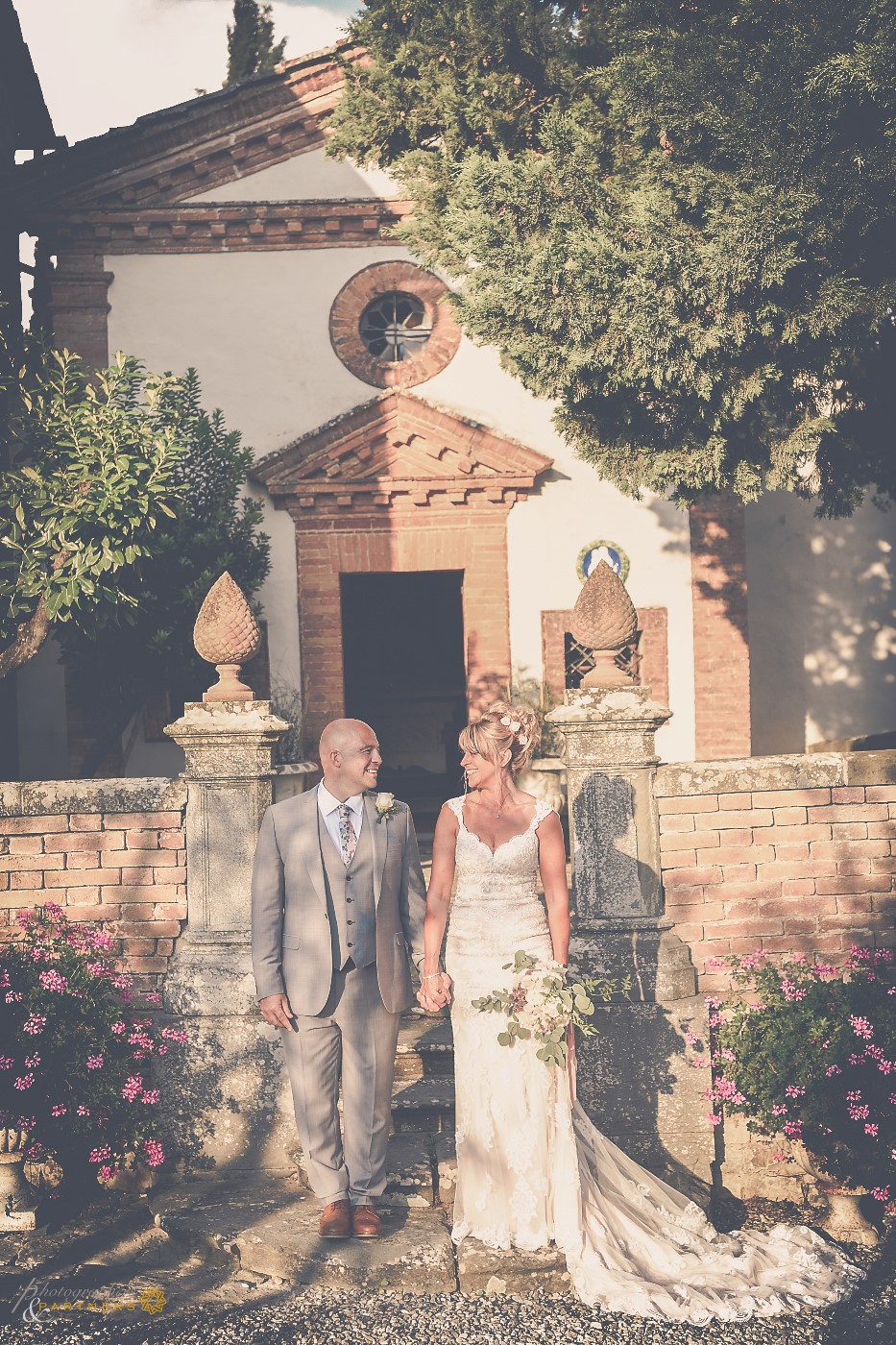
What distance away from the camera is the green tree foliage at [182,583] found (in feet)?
30.8

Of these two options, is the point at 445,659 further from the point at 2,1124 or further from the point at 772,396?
the point at 2,1124

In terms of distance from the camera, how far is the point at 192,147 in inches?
423

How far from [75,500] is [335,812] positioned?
11.0 ft

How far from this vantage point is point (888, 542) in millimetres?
12570

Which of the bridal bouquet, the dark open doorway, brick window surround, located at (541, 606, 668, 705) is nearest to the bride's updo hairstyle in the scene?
the bridal bouquet

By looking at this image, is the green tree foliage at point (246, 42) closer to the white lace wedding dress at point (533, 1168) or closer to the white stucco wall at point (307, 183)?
the white stucco wall at point (307, 183)

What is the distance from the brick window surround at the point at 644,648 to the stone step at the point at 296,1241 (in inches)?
250

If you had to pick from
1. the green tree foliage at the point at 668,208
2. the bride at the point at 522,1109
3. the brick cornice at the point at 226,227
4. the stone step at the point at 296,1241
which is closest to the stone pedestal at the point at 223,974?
the stone step at the point at 296,1241

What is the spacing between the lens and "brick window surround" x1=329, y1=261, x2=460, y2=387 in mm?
11039

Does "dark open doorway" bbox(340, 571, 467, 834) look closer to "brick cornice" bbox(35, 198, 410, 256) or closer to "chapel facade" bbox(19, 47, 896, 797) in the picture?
"chapel facade" bbox(19, 47, 896, 797)

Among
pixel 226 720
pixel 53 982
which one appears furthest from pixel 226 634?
pixel 53 982

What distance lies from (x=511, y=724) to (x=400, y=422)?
6773 millimetres

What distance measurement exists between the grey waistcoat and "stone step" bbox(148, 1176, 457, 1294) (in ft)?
3.44

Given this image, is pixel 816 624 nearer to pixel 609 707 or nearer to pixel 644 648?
pixel 644 648
